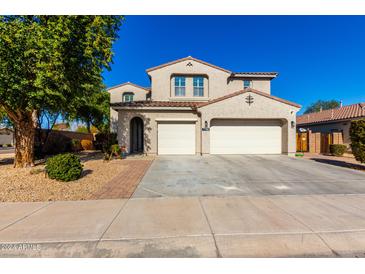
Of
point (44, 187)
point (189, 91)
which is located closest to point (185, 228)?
point (44, 187)

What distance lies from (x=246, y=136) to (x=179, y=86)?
7656 mm

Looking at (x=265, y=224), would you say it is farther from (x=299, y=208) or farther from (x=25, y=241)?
(x=25, y=241)

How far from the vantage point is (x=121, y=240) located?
3.05m

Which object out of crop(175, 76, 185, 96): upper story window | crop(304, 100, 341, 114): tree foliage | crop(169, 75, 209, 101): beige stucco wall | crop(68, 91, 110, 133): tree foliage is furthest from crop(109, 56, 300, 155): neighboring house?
crop(304, 100, 341, 114): tree foliage

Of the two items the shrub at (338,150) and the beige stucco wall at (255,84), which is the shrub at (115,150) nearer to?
the beige stucco wall at (255,84)

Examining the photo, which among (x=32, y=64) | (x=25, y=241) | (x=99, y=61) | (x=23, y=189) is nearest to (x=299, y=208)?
(x=25, y=241)

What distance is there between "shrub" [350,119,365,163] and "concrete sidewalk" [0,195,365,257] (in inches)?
236

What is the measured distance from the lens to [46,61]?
6770 millimetres

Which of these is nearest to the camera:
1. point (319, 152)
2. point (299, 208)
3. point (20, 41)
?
point (299, 208)

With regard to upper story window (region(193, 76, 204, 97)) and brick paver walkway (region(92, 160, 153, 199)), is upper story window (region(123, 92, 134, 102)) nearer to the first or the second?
upper story window (region(193, 76, 204, 97))

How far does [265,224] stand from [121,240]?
2784mm

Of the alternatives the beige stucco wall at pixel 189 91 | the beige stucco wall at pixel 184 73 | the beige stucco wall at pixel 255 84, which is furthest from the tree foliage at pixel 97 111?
the beige stucco wall at pixel 255 84

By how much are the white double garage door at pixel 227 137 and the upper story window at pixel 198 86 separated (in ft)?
14.1

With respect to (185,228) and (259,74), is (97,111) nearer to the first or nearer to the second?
(259,74)
